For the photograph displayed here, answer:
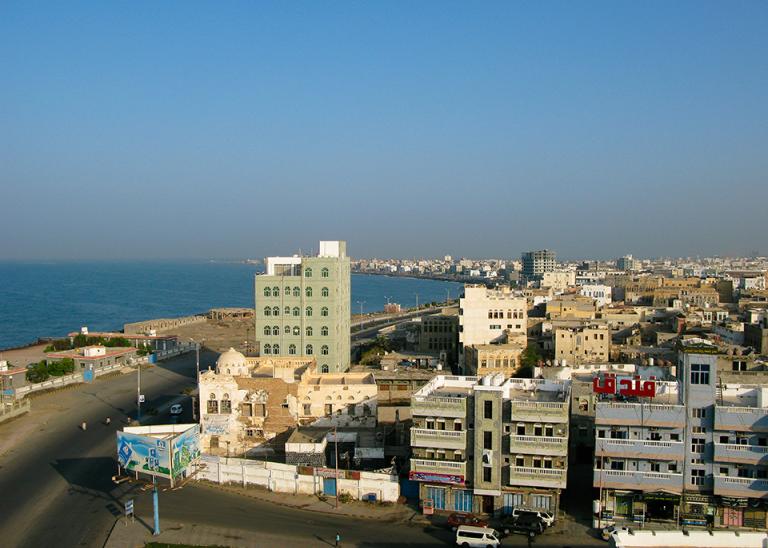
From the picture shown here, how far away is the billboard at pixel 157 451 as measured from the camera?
34.6m

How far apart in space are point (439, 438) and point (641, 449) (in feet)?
30.4

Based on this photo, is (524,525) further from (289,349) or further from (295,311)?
(295,311)

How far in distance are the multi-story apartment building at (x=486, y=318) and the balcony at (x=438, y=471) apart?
3754cm

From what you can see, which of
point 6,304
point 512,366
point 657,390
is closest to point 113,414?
point 512,366

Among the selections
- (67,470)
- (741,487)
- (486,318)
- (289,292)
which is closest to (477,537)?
(741,487)

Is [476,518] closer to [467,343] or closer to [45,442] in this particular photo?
[45,442]

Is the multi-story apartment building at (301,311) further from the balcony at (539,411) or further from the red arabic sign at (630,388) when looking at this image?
the red arabic sign at (630,388)

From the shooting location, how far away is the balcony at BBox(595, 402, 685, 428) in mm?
31688

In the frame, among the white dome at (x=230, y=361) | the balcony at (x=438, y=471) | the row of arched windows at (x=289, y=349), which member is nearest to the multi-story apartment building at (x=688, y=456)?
the balcony at (x=438, y=471)

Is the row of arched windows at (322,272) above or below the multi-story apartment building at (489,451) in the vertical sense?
above

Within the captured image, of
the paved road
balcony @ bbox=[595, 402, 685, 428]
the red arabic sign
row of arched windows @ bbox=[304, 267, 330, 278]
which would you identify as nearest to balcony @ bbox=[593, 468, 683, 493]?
balcony @ bbox=[595, 402, 685, 428]

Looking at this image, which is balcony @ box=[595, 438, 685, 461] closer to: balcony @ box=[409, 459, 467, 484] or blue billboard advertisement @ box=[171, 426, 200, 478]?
balcony @ box=[409, 459, 467, 484]

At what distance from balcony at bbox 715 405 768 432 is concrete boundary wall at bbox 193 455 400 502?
15.6 m

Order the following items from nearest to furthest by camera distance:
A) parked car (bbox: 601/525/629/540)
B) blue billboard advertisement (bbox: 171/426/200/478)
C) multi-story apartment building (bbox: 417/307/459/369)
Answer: parked car (bbox: 601/525/629/540)
blue billboard advertisement (bbox: 171/426/200/478)
multi-story apartment building (bbox: 417/307/459/369)
